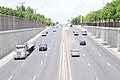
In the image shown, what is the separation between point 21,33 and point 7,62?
32.3 meters

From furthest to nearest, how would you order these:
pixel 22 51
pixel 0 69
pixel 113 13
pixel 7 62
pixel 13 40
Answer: pixel 113 13 < pixel 13 40 < pixel 22 51 < pixel 7 62 < pixel 0 69

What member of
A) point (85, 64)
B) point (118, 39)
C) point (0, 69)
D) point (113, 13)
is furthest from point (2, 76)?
point (113, 13)

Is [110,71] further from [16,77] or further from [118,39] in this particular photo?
[118,39]

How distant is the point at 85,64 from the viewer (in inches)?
2007

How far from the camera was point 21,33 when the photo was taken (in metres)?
85.9

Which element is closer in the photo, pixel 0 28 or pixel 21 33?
pixel 0 28

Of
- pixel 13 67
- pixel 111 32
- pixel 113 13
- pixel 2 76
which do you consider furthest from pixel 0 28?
pixel 113 13

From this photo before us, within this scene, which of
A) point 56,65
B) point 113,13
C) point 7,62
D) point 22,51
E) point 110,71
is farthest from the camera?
point 113,13

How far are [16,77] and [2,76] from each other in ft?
7.14

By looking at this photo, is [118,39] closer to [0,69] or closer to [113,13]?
[113,13]

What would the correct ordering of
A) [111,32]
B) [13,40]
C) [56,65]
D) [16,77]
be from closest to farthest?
[16,77], [56,65], [13,40], [111,32]

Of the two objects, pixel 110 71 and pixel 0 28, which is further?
pixel 0 28

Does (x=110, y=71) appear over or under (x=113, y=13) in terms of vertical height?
under

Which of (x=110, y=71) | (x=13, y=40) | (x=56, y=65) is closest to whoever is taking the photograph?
(x=110, y=71)
